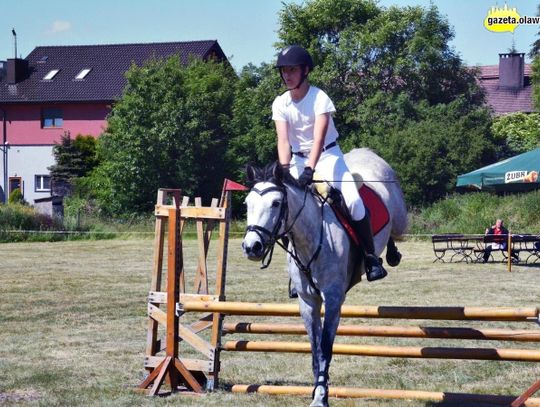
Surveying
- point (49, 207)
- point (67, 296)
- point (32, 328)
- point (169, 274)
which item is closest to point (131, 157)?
point (49, 207)

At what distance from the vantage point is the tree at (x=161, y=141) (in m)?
51.6

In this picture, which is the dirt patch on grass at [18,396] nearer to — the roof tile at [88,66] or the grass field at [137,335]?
the grass field at [137,335]

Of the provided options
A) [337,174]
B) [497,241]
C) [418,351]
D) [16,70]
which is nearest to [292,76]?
[337,174]

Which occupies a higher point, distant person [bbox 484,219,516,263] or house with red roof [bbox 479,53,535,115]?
house with red roof [bbox 479,53,535,115]

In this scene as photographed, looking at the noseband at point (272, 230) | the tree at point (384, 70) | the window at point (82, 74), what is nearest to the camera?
the noseband at point (272, 230)

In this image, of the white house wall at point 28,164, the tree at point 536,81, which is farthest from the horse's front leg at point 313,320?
the white house wall at point 28,164

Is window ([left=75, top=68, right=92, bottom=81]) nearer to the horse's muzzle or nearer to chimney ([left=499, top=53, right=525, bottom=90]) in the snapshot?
chimney ([left=499, top=53, right=525, bottom=90])

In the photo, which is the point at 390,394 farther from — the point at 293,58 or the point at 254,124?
the point at 254,124

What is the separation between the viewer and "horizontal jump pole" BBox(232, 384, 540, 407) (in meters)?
8.45

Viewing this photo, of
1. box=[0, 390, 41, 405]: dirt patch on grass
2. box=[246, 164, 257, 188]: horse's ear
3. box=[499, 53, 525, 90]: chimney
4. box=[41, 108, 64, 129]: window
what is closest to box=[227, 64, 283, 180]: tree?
box=[41, 108, 64, 129]: window

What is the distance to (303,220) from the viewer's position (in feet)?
25.6

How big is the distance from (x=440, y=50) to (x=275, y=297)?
4151 cm

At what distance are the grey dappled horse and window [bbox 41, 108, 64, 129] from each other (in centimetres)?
6109

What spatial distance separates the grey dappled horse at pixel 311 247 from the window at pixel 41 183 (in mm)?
57609
